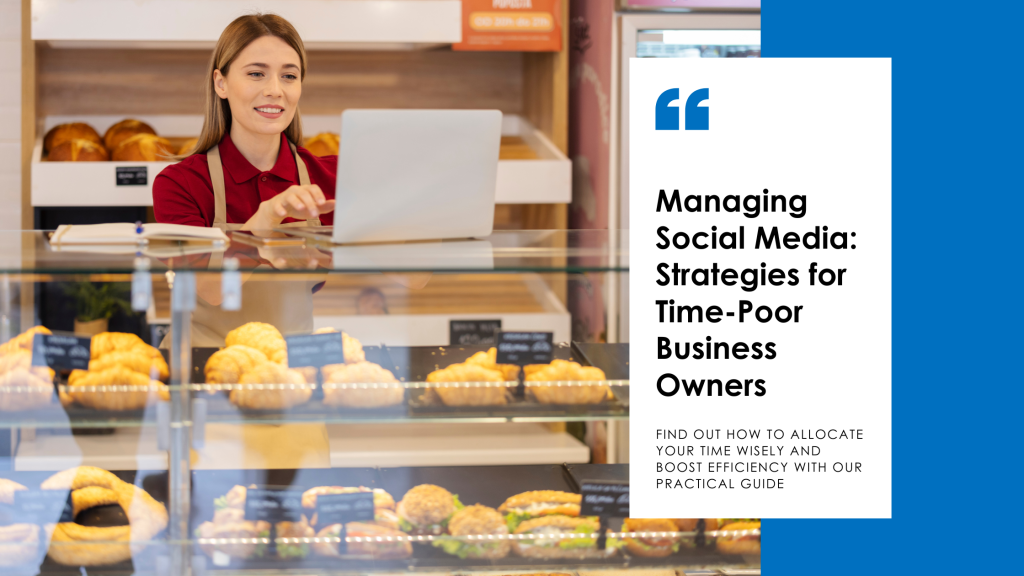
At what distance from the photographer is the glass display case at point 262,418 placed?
1.40 meters

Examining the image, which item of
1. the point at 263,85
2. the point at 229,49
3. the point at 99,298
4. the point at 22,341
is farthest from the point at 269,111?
the point at 22,341

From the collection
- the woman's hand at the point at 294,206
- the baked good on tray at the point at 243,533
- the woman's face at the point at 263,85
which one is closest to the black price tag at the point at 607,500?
the baked good on tray at the point at 243,533

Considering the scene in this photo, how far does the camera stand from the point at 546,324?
3.21m

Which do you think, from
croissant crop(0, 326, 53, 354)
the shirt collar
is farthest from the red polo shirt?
croissant crop(0, 326, 53, 354)

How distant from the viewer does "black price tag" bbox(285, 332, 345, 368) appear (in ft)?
4.87

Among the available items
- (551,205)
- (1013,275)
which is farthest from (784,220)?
(551,205)

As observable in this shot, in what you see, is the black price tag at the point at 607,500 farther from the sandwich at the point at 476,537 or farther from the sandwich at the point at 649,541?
the sandwich at the point at 476,537

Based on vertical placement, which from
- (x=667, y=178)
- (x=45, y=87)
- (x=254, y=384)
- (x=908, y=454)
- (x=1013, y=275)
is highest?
(x=45, y=87)

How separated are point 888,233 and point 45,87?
3179mm

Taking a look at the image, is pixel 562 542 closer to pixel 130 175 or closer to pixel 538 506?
pixel 538 506

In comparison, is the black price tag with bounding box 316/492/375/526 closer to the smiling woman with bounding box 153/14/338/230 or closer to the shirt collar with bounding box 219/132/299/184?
the smiling woman with bounding box 153/14/338/230

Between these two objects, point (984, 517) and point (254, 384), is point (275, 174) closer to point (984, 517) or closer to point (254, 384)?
point (254, 384)

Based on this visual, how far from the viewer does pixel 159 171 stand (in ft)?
8.87

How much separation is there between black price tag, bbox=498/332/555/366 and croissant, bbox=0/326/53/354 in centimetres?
73
